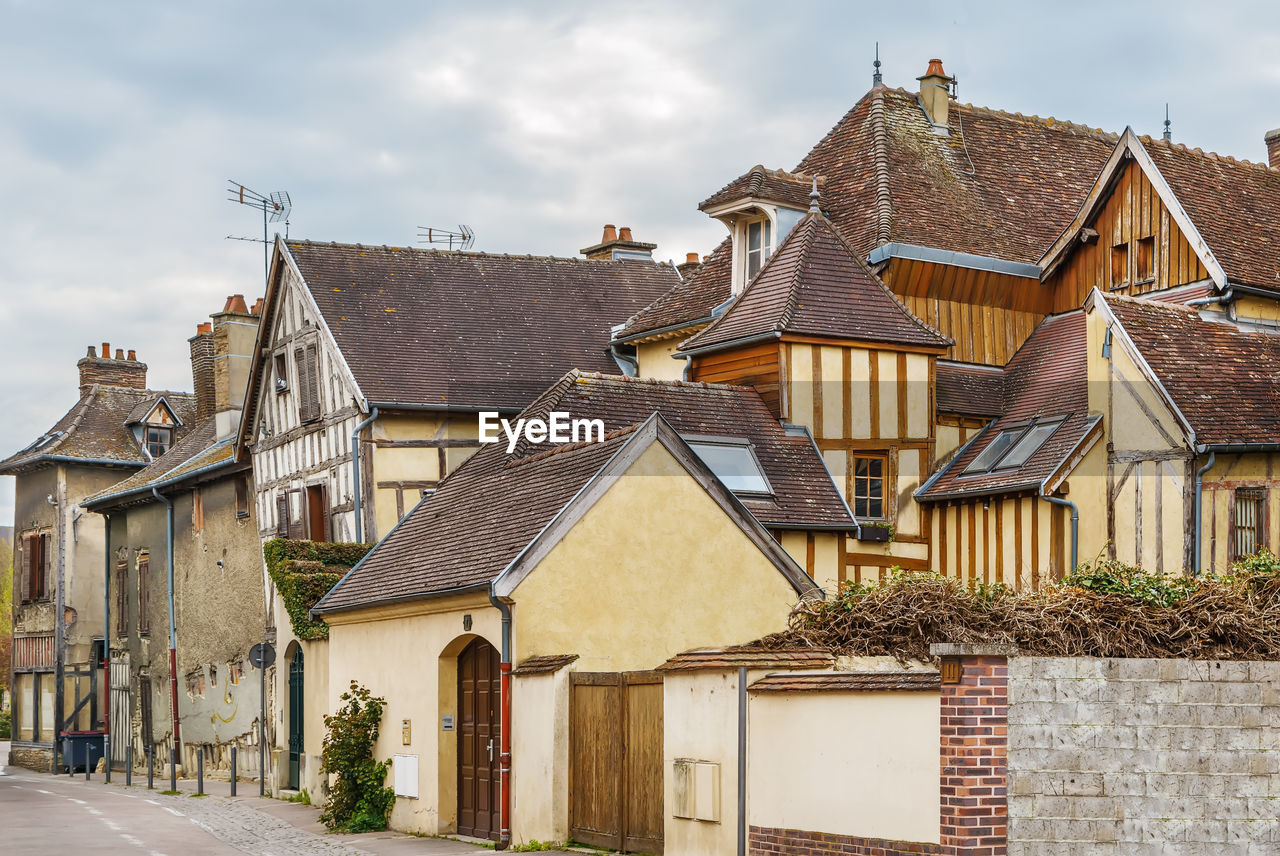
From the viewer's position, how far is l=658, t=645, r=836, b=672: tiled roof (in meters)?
12.2

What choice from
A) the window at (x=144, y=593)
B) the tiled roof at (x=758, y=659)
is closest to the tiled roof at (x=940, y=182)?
the window at (x=144, y=593)

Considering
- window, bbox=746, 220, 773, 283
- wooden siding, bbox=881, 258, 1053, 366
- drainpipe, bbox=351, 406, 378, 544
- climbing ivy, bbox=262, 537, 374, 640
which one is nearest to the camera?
climbing ivy, bbox=262, 537, 374, 640

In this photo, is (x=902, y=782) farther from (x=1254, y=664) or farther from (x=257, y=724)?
(x=257, y=724)

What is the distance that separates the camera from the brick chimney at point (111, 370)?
4009 centimetres

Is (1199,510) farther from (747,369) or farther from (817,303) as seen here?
(747,369)

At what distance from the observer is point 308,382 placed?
86.5 ft

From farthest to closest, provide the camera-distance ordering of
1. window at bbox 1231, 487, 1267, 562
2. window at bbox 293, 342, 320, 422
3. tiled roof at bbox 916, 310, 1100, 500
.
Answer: window at bbox 293, 342, 320, 422 → tiled roof at bbox 916, 310, 1100, 500 → window at bbox 1231, 487, 1267, 562

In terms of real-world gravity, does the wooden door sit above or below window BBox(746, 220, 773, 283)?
below

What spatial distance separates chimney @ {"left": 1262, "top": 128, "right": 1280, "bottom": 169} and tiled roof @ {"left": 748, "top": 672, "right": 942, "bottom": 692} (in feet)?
64.4

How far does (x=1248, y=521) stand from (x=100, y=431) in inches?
1013

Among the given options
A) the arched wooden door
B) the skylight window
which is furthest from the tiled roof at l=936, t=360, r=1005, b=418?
the arched wooden door

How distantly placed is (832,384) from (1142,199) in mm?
5519

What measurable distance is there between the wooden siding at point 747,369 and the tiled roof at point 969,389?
2.65 m

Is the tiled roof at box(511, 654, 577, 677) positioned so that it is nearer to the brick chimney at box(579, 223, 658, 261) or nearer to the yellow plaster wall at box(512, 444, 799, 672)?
the yellow plaster wall at box(512, 444, 799, 672)
